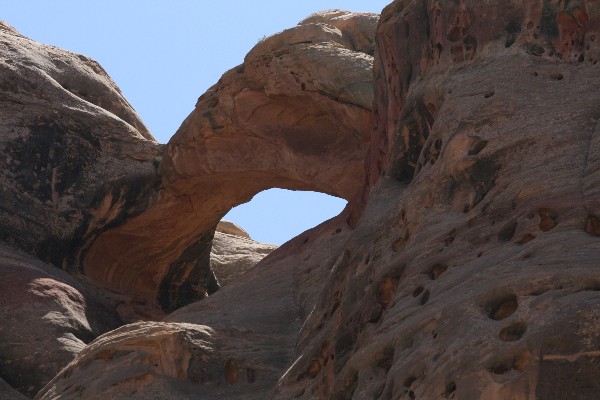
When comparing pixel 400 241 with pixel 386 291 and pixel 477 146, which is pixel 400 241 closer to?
pixel 386 291

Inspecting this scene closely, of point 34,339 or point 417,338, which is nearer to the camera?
point 417,338

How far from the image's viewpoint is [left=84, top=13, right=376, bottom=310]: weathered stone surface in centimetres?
2039

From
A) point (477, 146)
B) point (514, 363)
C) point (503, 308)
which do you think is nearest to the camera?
point (514, 363)

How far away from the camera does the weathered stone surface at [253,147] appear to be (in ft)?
66.9

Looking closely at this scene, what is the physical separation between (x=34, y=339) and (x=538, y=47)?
310 inches

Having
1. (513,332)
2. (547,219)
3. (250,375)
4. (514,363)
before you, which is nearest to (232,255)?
(250,375)

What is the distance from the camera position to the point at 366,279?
11.6m

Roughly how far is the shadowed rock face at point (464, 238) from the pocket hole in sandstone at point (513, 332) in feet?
0.05

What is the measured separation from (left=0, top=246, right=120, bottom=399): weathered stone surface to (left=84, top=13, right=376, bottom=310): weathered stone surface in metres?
2.29

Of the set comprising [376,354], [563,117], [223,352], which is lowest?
[223,352]

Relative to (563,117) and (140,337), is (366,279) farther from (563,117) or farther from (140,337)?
(140,337)

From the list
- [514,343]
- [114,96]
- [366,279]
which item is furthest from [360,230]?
[114,96]

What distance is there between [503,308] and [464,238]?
1509 mm

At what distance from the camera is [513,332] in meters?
8.62
